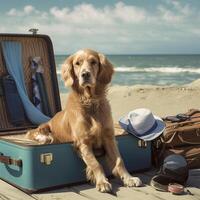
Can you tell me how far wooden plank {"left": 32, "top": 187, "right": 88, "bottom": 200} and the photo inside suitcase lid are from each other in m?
1.75

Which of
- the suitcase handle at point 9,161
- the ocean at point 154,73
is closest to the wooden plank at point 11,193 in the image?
the suitcase handle at point 9,161

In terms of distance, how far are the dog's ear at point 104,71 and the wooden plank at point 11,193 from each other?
4.20 ft

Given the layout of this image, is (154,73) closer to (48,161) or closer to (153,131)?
(153,131)

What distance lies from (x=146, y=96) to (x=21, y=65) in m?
6.02

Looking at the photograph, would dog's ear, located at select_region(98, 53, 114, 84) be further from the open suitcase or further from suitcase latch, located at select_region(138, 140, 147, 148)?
suitcase latch, located at select_region(138, 140, 147, 148)

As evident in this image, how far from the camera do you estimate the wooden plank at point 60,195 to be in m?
3.95

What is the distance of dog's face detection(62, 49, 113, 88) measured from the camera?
443 centimetres

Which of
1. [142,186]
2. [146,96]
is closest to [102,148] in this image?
[142,186]

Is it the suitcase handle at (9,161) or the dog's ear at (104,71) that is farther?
the dog's ear at (104,71)

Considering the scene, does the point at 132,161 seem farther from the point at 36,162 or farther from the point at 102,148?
the point at 36,162

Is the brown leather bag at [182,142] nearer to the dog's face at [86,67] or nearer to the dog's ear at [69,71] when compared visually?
the dog's face at [86,67]

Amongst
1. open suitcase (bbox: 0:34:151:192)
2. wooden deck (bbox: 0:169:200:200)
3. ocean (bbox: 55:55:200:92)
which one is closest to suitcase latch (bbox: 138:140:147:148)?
open suitcase (bbox: 0:34:151:192)

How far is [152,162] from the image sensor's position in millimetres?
5090

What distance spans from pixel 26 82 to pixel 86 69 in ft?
6.55
